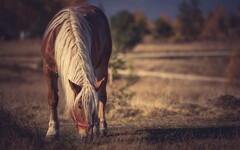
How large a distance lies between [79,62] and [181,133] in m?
2.62

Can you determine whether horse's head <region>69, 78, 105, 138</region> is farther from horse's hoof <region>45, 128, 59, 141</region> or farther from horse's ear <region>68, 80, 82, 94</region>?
horse's hoof <region>45, 128, 59, 141</region>

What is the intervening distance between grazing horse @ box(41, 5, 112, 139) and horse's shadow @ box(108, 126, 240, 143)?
2.38 ft

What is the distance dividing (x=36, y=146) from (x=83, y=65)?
153 centimetres

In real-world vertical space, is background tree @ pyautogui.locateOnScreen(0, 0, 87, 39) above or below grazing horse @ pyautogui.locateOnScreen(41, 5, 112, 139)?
below

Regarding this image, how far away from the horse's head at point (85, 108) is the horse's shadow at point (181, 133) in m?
1.53

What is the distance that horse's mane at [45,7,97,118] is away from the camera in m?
5.83

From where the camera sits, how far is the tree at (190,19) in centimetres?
6650

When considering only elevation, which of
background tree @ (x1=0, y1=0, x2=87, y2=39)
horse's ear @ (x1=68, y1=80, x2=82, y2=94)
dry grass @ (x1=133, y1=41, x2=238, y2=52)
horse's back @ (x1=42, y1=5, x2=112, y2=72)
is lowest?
dry grass @ (x1=133, y1=41, x2=238, y2=52)

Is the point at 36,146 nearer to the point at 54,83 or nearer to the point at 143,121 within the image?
the point at 54,83

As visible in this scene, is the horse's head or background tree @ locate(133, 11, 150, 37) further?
background tree @ locate(133, 11, 150, 37)

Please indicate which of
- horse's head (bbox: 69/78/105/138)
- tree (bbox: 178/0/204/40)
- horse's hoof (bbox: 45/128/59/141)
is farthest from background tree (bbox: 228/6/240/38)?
horse's head (bbox: 69/78/105/138)

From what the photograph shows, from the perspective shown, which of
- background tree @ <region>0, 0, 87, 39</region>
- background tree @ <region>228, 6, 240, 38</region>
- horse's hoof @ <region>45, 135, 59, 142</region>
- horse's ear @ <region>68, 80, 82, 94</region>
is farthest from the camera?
background tree @ <region>228, 6, 240, 38</region>

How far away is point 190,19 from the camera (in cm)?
7075

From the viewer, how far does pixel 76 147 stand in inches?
237
